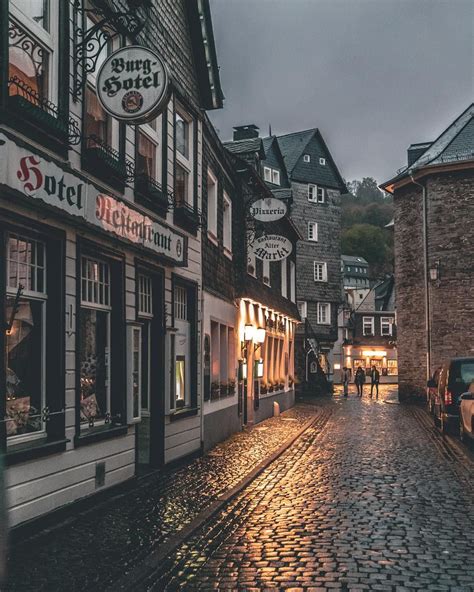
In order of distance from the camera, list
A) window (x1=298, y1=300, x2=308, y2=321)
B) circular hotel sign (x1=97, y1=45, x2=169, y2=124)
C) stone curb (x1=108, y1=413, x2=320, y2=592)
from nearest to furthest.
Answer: stone curb (x1=108, y1=413, x2=320, y2=592) < circular hotel sign (x1=97, y1=45, x2=169, y2=124) < window (x1=298, y1=300, x2=308, y2=321)

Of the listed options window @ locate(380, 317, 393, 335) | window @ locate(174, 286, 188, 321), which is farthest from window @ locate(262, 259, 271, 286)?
window @ locate(380, 317, 393, 335)

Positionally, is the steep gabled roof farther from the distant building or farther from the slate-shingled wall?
the slate-shingled wall

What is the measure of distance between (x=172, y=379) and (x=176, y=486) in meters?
2.58

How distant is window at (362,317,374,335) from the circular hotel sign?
71.0 metres

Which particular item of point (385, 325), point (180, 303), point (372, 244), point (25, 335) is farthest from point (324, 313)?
point (372, 244)

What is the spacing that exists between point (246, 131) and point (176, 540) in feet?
127

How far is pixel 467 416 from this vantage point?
16719 millimetres

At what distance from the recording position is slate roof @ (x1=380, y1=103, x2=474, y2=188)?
37844 millimetres

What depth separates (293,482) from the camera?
39.8 feet

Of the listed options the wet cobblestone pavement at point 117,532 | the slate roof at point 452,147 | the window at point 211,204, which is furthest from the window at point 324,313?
the wet cobblestone pavement at point 117,532

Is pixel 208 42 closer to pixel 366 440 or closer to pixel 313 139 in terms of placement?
pixel 366 440

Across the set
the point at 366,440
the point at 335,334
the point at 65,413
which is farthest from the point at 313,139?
the point at 65,413

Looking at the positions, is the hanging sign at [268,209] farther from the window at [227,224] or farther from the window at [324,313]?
the window at [324,313]

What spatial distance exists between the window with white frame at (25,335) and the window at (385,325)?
72.5 metres
